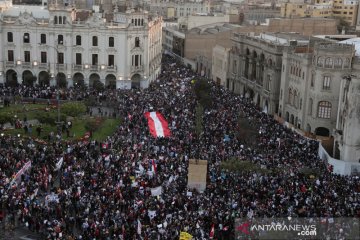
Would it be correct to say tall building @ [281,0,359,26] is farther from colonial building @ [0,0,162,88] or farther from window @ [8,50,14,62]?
window @ [8,50,14,62]

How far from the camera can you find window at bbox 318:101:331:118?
174 feet

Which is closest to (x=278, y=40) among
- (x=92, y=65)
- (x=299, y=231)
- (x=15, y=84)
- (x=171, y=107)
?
(x=171, y=107)

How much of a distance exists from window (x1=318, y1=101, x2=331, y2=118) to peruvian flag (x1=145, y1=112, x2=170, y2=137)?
14.4m

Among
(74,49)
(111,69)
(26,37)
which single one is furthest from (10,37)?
(111,69)

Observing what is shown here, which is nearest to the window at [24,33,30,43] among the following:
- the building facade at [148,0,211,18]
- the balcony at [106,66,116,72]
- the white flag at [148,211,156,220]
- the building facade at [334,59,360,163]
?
the balcony at [106,66,116,72]

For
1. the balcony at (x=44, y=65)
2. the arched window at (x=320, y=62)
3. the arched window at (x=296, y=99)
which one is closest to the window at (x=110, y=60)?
the balcony at (x=44, y=65)

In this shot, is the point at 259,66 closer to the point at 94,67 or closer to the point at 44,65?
the point at 94,67

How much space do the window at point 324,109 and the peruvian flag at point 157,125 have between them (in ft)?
47.3

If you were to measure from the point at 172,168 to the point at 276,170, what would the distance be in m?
6.60

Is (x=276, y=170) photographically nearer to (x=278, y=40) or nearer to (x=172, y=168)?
(x=172, y=168)

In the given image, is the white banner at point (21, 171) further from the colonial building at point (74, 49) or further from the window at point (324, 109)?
the colonial building at point (74, 49)

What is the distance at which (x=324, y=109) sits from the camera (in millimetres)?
53281

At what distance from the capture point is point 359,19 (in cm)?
14000

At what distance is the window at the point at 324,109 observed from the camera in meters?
53.1
